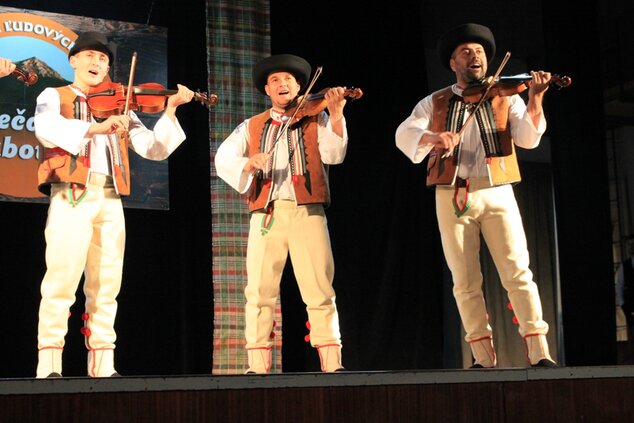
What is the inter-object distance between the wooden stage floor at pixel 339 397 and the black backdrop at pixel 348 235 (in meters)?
1.66

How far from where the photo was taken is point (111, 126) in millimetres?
3693

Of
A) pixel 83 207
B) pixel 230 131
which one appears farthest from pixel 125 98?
pixel 230 131

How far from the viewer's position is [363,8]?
626 centimetres

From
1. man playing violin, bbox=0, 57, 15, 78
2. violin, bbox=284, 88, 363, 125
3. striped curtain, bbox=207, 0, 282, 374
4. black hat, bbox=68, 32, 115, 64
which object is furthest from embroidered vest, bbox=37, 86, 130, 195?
striped curtain, bbox=207, 0, 282, 374

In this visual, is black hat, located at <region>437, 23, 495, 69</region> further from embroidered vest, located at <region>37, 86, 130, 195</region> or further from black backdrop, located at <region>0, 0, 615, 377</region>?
embroidered vest, located at <region>37, 86, 130, 195</region>

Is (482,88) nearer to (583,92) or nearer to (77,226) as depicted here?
(583,92)

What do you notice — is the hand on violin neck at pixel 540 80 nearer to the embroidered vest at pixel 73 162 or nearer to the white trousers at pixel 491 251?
the white trousers at pixel 491 251

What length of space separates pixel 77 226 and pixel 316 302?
1.01 meters

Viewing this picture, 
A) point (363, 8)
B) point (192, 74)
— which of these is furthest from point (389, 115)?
point (192, 74)

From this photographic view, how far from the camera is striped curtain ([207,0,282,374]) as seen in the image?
534 cm

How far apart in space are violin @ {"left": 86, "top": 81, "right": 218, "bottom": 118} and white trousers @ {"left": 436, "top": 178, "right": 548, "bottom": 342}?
1.14 meters

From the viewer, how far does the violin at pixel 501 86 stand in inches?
151

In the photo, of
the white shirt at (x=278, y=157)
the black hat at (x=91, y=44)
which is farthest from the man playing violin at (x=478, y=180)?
the black hat at (x=91, y=44)

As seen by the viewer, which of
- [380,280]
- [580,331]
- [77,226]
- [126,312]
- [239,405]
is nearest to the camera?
[239,405]
